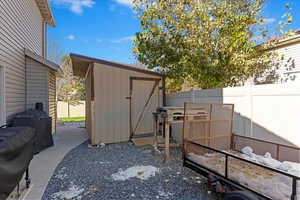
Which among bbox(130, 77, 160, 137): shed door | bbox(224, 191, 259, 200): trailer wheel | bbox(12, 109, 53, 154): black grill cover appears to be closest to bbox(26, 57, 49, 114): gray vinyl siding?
bbox(12, 109, 53, 154): black grill cover

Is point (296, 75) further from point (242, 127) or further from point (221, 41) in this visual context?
point (242, 127)

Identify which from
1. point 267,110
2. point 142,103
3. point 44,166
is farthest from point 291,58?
point 44,166

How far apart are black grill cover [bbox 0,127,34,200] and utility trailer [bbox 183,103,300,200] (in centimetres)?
230

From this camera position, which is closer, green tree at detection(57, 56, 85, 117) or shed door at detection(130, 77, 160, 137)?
shed door at detection(130, 77, 160, 137)

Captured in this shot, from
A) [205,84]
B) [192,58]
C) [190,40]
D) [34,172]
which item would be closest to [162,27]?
[190,40]

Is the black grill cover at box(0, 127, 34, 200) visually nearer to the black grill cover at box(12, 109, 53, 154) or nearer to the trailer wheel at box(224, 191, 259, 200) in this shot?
the trailer wheel at box(224, 191, 259, 200)

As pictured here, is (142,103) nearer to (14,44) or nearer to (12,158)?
(14,44)

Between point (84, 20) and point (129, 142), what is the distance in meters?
9.21

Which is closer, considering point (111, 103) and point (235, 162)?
point (235, 162)

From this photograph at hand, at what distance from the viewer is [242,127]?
147 inches

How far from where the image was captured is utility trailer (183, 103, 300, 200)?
1791mm

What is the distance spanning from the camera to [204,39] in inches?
221

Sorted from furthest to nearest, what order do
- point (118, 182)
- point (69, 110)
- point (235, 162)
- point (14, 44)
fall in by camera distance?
point (69, 110)
point (14, 44)
point (118, 182)
point (235, 162)

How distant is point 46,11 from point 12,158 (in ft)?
27.2
